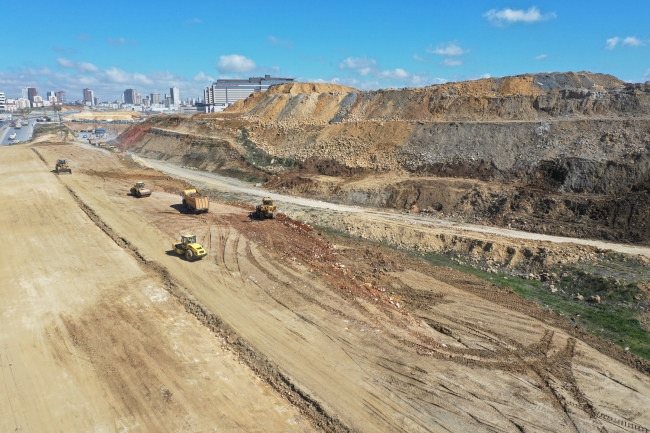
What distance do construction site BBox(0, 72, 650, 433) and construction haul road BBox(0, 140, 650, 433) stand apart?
83 mm

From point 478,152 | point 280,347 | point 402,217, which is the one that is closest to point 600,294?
point 402,217

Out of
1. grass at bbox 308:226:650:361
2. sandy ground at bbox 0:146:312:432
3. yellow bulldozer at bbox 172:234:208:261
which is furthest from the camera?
yellow bulldozer at bbox 172:234:208:261

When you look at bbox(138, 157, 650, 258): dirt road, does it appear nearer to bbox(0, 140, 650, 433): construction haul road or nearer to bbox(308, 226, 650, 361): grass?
bbox(308, 226, 650, 361): grass

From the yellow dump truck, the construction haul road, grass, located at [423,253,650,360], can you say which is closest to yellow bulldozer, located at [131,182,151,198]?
the yellow dump truck

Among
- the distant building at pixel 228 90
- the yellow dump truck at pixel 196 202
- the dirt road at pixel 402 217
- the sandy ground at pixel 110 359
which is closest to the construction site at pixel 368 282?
the sandy ground at pixel 110 359

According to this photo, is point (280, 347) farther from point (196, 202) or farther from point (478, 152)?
point (478, 152)

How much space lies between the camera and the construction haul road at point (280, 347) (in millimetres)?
12000

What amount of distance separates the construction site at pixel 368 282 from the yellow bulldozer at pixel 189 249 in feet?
0.57

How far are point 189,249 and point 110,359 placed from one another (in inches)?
341

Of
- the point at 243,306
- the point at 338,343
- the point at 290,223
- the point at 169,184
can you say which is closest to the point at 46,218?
the point at 169,184

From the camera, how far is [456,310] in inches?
730

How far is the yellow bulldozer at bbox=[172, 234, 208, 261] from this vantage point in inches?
863

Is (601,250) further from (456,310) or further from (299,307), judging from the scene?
(299,307)

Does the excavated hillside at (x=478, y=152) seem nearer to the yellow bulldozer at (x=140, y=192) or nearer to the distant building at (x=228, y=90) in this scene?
the yellow bulldozer at (x=140, y=192)
